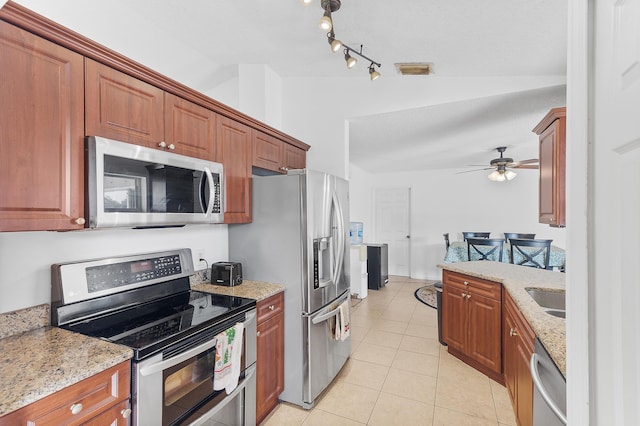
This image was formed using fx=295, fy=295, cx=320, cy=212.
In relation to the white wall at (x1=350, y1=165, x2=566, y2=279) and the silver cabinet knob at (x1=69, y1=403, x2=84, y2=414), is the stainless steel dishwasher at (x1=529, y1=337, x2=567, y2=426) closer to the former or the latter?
the silver cabinet knob at (x1=69, y1=403, x2=84, y2=414)

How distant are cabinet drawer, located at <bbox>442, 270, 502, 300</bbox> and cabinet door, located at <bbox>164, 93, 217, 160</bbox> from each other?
7.94ft

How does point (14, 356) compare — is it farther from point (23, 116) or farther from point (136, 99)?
point (136, 99)

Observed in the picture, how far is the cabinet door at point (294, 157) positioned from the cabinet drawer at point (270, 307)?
124 cm

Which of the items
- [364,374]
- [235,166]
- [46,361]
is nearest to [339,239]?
[235,166]

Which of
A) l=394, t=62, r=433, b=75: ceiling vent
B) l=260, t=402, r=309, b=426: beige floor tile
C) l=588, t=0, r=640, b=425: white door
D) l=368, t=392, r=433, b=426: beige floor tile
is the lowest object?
l=260, t=402, r=309, b=426: beige floor tile

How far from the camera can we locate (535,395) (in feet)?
4.58

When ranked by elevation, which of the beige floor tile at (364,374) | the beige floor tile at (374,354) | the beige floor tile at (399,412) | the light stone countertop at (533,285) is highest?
the light stone countertop at (533,285)

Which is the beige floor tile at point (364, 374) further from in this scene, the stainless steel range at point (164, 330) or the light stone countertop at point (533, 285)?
the light stone countertop at point (533, 285)

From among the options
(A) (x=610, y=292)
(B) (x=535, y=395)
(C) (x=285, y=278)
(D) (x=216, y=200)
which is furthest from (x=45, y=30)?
(B) (x=535, y=395)

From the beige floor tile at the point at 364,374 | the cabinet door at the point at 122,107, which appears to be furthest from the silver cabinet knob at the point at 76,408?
the beige floor tile at the point at 364,374

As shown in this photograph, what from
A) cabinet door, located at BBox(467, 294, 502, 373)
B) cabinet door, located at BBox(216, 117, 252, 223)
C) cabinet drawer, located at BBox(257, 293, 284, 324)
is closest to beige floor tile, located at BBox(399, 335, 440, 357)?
cabinet door, located at BBox(467, 294, 502, 373)

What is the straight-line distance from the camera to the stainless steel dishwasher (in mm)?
1065

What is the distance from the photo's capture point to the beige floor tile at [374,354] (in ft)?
9.39

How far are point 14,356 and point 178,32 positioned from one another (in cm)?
227
